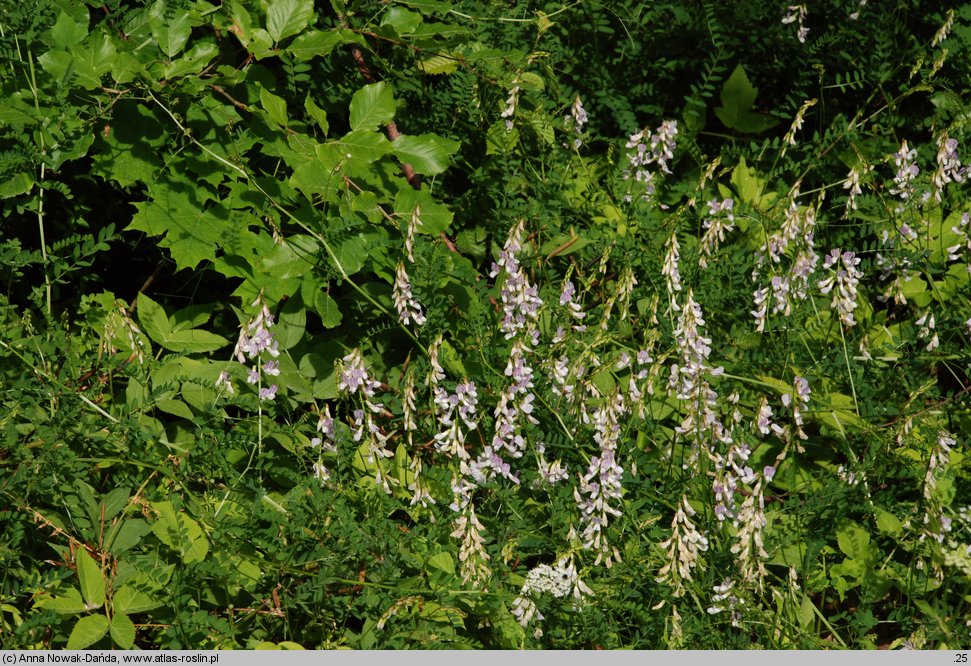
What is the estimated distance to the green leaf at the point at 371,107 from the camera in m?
3.06

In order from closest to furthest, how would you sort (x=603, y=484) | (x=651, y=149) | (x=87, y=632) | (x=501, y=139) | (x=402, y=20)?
(x=87, y=632), (x=603, y=484), (x=402, y=20), (x=501, y=139), (x=651, y=149)

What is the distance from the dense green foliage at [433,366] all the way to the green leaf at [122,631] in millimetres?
11

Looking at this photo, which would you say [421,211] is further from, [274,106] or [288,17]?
[288,17]

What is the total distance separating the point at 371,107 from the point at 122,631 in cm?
172

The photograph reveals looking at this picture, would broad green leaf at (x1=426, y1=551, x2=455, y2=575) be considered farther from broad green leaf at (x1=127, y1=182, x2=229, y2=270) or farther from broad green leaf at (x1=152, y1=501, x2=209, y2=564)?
broad green leaf at (x1=127, y1=182, x2=229, y2=270)

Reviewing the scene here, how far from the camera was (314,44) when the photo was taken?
2967mm

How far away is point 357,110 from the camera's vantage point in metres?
3.07

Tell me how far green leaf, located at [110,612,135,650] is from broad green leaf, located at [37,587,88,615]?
8cm

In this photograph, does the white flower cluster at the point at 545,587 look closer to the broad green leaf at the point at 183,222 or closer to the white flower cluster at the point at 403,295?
the white flower cluster at the point at 403,295

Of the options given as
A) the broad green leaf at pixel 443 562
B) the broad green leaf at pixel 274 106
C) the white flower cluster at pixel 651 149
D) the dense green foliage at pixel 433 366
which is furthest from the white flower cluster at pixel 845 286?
the broad green leaf at pixel 274 106

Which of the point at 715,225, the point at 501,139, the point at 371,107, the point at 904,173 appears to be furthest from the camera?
the point at 501,139

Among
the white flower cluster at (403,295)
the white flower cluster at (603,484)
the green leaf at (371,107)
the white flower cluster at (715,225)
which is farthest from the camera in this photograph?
the white flower cluster at (715,225)

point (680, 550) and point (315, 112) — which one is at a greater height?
point (315, 112)

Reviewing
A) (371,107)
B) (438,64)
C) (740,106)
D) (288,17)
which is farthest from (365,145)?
(740,106)
